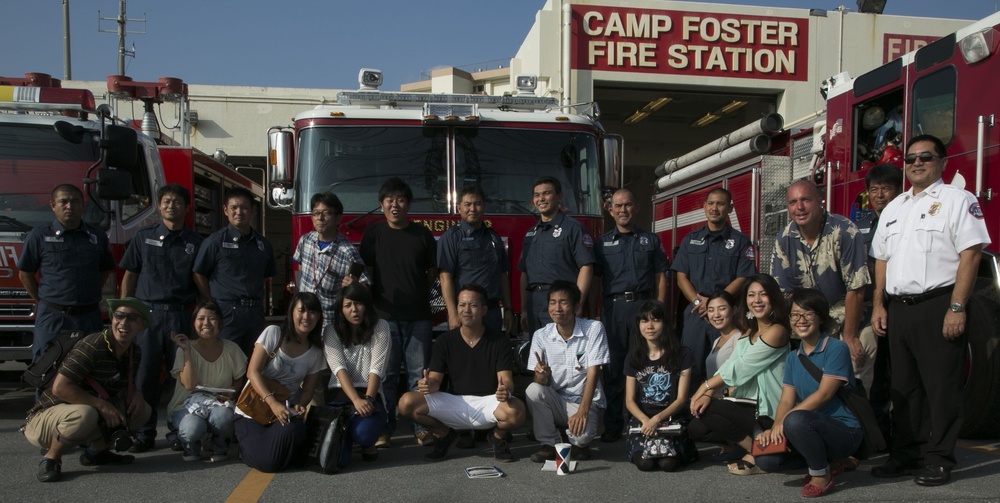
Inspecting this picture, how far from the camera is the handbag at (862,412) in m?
4.34

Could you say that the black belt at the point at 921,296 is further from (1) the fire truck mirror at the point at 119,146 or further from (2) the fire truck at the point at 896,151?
(1) the fire truck mirror at the point at 119,146

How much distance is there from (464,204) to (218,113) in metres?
16.2

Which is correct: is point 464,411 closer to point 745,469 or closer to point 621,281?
point 621,281

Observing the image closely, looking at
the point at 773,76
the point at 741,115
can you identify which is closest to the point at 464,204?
the point at 773,76

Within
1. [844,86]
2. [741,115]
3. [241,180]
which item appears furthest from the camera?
[741,115]

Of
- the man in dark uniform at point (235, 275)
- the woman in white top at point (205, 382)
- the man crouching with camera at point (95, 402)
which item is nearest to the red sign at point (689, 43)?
the man in dark uniform at point (235, 275)

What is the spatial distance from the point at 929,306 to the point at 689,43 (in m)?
12.2

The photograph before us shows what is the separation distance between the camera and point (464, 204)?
18.2 feet

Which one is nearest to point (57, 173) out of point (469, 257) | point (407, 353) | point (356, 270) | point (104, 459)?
point (104, 459)

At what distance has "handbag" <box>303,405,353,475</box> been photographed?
181 inches

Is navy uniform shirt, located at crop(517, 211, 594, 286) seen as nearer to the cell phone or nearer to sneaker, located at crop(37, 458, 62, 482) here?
the cell phone

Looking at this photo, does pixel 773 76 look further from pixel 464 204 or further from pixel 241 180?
pixel 464 204

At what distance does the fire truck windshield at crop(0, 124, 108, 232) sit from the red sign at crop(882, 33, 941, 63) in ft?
48.3

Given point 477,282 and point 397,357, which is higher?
point 477,282
